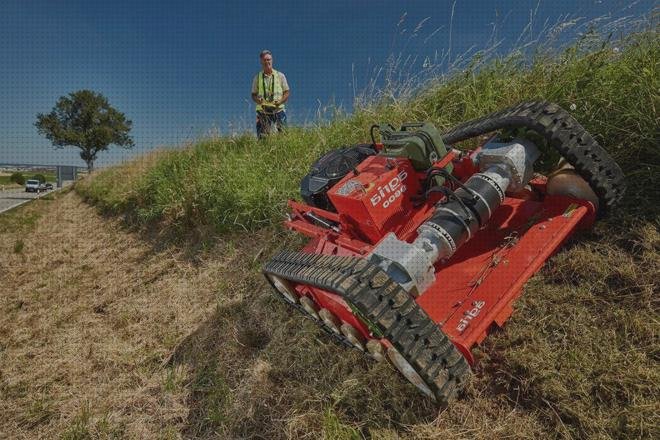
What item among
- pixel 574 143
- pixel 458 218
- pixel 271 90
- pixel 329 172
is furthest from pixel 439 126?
pixel 271 90

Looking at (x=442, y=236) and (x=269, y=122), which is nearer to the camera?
(x=442, y=236)

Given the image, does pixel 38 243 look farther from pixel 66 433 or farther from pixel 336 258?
pixel 336 258

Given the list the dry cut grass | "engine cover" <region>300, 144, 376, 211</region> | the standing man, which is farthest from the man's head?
"engine cover" <region>300, 144, 376, 211</region>

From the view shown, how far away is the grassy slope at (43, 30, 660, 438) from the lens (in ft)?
6.87

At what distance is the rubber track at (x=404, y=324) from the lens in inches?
69.8

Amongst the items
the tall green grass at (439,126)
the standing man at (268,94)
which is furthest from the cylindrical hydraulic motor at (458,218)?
the standing man at (268,94)

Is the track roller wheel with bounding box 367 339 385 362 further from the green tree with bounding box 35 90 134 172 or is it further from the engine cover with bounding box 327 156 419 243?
the green tree with bounding box 35 90 134 172

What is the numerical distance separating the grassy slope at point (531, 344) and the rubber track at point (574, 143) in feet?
1.23

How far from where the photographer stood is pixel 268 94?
8023mm

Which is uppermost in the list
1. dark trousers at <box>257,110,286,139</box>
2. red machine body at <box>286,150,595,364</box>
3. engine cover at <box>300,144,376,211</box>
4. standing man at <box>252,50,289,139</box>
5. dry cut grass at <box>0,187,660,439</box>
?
standing man at <box>252,50,289,139</box>

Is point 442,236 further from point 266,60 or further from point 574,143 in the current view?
point 266,60

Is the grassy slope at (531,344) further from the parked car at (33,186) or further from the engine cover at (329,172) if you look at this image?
the parked car at (33,186)

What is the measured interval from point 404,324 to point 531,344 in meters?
0.92

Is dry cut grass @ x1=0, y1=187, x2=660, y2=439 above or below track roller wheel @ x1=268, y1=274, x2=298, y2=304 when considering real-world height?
below
